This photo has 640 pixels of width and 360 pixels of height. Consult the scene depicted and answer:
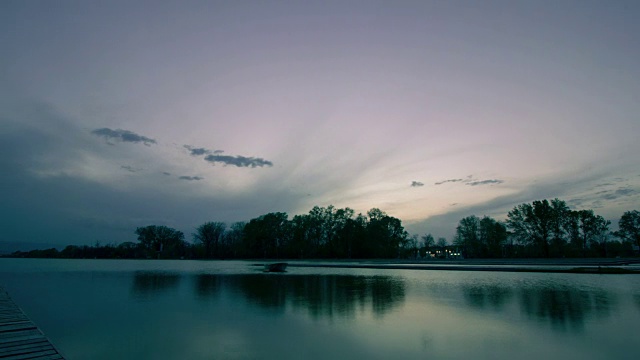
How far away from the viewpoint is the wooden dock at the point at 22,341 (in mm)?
7711

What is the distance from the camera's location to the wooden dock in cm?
771

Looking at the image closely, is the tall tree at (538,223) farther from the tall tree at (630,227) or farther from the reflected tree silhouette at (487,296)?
the reflected tree silhouette at (487,296)

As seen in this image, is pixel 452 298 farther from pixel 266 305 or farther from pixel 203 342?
pixel 203 342

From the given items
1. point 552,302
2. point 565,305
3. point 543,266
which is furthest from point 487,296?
point 543,266

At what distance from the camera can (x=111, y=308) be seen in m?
15.4

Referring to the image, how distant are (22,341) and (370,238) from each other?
281 feet

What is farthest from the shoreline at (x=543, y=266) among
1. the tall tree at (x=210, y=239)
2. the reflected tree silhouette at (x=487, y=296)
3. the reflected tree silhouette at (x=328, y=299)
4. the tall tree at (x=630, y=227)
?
the tall tree at (x=210, y=239)

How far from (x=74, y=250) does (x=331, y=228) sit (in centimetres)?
10949

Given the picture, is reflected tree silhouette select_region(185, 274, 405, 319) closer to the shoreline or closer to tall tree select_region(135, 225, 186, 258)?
the shoreline

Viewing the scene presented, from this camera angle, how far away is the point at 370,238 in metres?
91.8

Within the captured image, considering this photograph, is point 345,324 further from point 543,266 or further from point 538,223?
point 538,223

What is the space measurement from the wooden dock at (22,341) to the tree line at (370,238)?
3254 inches

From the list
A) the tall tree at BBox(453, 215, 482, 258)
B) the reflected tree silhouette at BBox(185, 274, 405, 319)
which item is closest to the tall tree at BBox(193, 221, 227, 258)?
the tall tree at BBox(453, 215, 482, 258)

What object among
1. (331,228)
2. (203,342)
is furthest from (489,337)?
(331,228)
